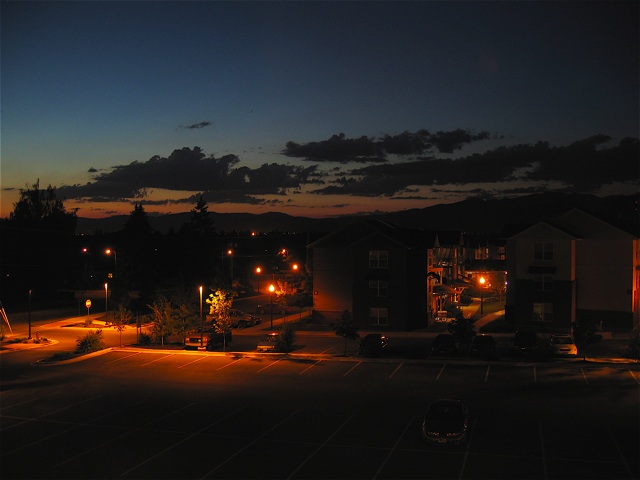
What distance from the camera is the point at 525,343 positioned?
3512 centimetres

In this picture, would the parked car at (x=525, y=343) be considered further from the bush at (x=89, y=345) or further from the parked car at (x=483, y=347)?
the bush at (x=89, y=345)

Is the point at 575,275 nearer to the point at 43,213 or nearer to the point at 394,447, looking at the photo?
the point at 394,447

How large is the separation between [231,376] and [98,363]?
9.96 meters

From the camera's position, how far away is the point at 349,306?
53.6 m

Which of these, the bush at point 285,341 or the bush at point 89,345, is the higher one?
the bush at point 285,341

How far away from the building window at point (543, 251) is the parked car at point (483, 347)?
13.5 m

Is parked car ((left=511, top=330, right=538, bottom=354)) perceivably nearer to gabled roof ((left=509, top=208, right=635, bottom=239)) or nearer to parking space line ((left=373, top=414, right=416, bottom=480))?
gabled roof ((left=509, top=208, right=635, bottom=239))

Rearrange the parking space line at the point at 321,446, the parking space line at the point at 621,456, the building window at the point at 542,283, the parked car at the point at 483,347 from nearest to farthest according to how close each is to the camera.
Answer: the parking space line at the point at 621,456 → the parking space line at the point at 321,446 → the parked car at the point at 483,347 → the building window at the point at 542,283

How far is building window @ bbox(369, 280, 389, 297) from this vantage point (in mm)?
48938

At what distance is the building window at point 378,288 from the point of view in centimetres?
4894

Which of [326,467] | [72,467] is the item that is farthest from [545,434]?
[72,467]

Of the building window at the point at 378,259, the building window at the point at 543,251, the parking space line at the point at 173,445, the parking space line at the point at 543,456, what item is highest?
the building window at the point at 543,251

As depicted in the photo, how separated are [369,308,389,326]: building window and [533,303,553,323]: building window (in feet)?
36.2

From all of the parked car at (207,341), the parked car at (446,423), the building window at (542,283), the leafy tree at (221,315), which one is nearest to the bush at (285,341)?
the parked car at (207,341)
